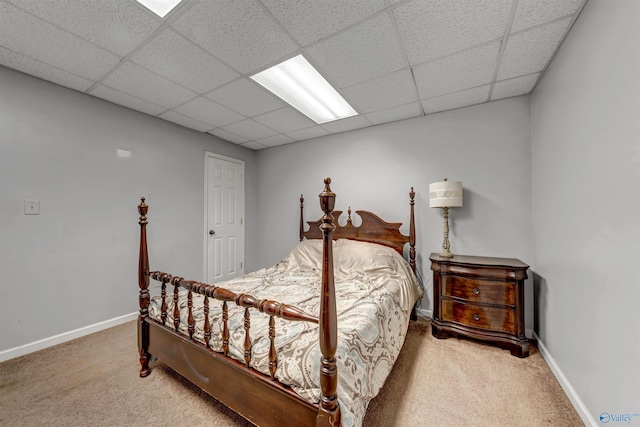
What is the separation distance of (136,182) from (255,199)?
1810 mm

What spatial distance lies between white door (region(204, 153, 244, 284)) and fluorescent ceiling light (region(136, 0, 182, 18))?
2.23 metres

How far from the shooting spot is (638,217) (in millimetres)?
1032

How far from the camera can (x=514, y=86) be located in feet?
7.48

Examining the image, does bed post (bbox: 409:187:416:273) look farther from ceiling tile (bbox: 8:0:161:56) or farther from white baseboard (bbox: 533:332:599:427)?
ceiling tile (bbox: 8:0:161:56)

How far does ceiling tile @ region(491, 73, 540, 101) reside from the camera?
2158 mm

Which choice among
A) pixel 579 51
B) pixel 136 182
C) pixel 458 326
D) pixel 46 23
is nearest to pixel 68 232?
pixel 136 182

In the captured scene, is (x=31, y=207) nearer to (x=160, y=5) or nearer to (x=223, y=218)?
(x=223, y=218)

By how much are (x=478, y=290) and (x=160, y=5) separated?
3093mm

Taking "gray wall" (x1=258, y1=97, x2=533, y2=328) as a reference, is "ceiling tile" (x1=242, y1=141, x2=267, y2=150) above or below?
above

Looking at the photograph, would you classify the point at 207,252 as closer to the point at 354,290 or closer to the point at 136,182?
the point at 136,182

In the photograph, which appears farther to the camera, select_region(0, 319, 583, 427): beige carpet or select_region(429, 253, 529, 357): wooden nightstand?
select_region(429, 253, 529, 357): wooden nightstand

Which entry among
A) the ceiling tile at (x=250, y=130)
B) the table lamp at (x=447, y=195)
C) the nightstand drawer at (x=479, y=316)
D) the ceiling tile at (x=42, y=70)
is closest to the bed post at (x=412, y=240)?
the table lamp at (x=447, y=195)

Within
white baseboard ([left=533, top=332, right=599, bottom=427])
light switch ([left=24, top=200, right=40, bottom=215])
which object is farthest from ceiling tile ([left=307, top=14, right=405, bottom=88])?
light switch ([left=24, top=200, right=40, bottom=215])

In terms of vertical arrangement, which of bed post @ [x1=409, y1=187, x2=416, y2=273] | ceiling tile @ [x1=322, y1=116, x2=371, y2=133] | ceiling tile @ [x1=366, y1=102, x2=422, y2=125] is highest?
ceiling tile @ [x1=366, y1=102, x2=422, y2=125]
